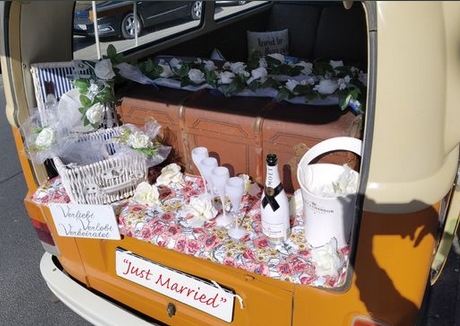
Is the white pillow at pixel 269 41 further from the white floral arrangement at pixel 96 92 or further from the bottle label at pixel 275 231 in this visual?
the bottle label at pixel 275 231

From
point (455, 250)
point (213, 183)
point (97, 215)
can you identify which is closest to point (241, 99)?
point (213, 183)

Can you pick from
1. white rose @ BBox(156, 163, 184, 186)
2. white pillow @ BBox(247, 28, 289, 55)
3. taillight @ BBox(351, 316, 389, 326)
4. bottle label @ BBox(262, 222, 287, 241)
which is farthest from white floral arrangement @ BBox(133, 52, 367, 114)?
white pillow @ BBox(247, 28, 289, 55)

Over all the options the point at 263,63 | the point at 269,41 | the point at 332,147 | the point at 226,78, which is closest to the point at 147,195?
the point at 226,78

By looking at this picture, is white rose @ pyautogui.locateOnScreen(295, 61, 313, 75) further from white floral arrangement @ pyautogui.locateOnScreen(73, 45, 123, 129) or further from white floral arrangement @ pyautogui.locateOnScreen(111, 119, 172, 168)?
white floral arrangement @ pyautogui.locateOnScreen(73, 45, 123, 129)

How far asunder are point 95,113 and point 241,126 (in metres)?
0.70

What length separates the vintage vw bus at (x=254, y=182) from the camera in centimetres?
97

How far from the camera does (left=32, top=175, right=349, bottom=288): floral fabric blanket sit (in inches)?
51.2

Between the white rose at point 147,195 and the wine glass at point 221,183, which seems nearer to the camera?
the wine glass at point 221,183

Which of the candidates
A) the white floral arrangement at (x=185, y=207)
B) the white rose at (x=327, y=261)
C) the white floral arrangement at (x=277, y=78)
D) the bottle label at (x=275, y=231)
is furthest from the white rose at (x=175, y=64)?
the white rose at (x=327, y=261)

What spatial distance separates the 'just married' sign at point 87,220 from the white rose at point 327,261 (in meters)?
0.77

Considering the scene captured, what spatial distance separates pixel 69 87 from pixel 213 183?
954mm

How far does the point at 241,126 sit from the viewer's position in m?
1.64

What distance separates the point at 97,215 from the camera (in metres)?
1.59

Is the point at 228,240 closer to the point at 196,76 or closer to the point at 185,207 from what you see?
the point at 185,207
